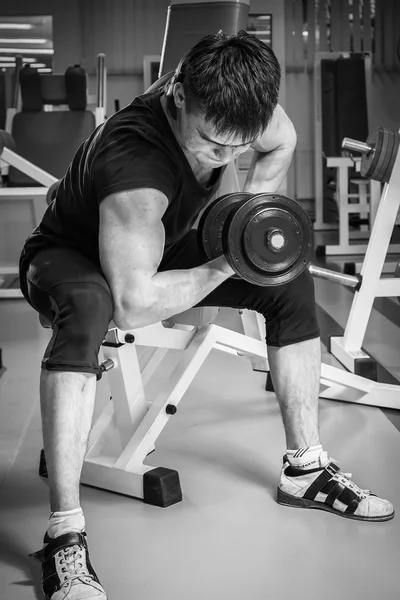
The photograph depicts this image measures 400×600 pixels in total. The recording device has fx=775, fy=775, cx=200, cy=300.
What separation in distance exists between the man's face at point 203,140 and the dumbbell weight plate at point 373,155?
1298mm

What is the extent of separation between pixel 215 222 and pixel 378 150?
3.90 feet

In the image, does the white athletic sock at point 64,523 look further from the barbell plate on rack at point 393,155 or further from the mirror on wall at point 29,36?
the mirror on wall at point 29,36

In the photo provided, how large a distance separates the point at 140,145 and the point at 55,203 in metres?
0.31

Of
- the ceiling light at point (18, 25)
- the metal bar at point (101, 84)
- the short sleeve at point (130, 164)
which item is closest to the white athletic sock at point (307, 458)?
the short sleeve at point (130, 164)

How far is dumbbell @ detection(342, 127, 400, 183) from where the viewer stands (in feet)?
8.66

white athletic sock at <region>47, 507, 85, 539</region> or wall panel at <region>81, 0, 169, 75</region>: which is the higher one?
wall panel at <region>81, 0, 169, 75</region>

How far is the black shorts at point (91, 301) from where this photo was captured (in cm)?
144

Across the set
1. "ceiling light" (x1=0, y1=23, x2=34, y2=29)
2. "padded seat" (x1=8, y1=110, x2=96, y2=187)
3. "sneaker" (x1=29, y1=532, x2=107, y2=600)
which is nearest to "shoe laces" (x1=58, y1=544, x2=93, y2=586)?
"sneaker" (x1=29, y1=532, x2=107, y2=600)

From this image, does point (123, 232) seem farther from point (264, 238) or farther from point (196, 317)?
point (196, 317)

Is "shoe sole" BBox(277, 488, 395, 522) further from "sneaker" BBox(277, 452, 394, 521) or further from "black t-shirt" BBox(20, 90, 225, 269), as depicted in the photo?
"black t-shirt" BBox(20, 90, 225, 269)

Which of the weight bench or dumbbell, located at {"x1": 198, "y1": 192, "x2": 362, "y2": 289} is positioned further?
the weight bench

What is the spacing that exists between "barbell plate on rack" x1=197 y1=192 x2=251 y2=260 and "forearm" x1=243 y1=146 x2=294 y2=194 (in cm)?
20


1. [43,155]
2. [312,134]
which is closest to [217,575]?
[43,155]

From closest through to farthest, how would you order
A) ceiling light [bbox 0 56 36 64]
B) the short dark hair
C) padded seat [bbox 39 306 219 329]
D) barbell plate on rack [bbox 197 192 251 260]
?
the short dark hair, barbell plate on rack [bbox 197 192 251 260], padded seat [bbox 39 306 219 329], ceiling light [bbox 0 56 36 64]
